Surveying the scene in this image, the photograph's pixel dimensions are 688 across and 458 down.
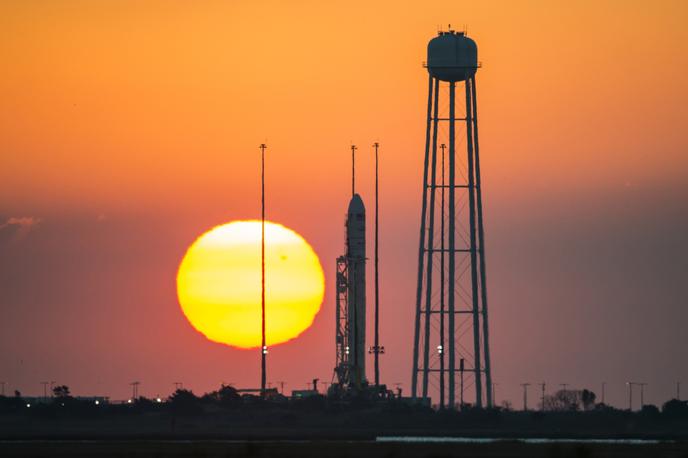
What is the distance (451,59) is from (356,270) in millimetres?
23254

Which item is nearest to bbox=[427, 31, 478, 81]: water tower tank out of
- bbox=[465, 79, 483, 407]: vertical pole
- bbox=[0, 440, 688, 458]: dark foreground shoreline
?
bbox=[465, 79, 483, 407]: vertical pole

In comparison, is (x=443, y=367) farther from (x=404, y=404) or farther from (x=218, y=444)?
(x=218, y=444)

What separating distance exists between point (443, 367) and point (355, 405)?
10186mm

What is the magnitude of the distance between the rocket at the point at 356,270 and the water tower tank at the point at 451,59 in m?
18.4

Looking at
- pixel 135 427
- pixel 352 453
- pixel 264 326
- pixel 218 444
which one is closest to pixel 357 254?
pixel 264 326

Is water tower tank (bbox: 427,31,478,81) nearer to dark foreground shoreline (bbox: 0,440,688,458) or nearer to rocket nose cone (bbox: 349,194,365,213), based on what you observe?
rocket nose cone (bbox: 349,194,365,213)

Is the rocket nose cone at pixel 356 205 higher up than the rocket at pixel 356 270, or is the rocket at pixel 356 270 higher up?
the rocket nose cone at pixel 356 205

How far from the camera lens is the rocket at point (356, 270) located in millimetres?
189750

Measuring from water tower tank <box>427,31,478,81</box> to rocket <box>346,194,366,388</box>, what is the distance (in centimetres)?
1843

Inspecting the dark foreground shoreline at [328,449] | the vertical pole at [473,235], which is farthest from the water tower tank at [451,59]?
the dark foreground shoreline at [328,449]

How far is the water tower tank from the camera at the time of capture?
6924 inches

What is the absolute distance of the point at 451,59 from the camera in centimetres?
17600

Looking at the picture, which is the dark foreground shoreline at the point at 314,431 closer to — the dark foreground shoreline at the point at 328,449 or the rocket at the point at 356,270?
the dark foreground shoreline at the point at 328,449

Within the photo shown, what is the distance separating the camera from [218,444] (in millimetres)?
138500
